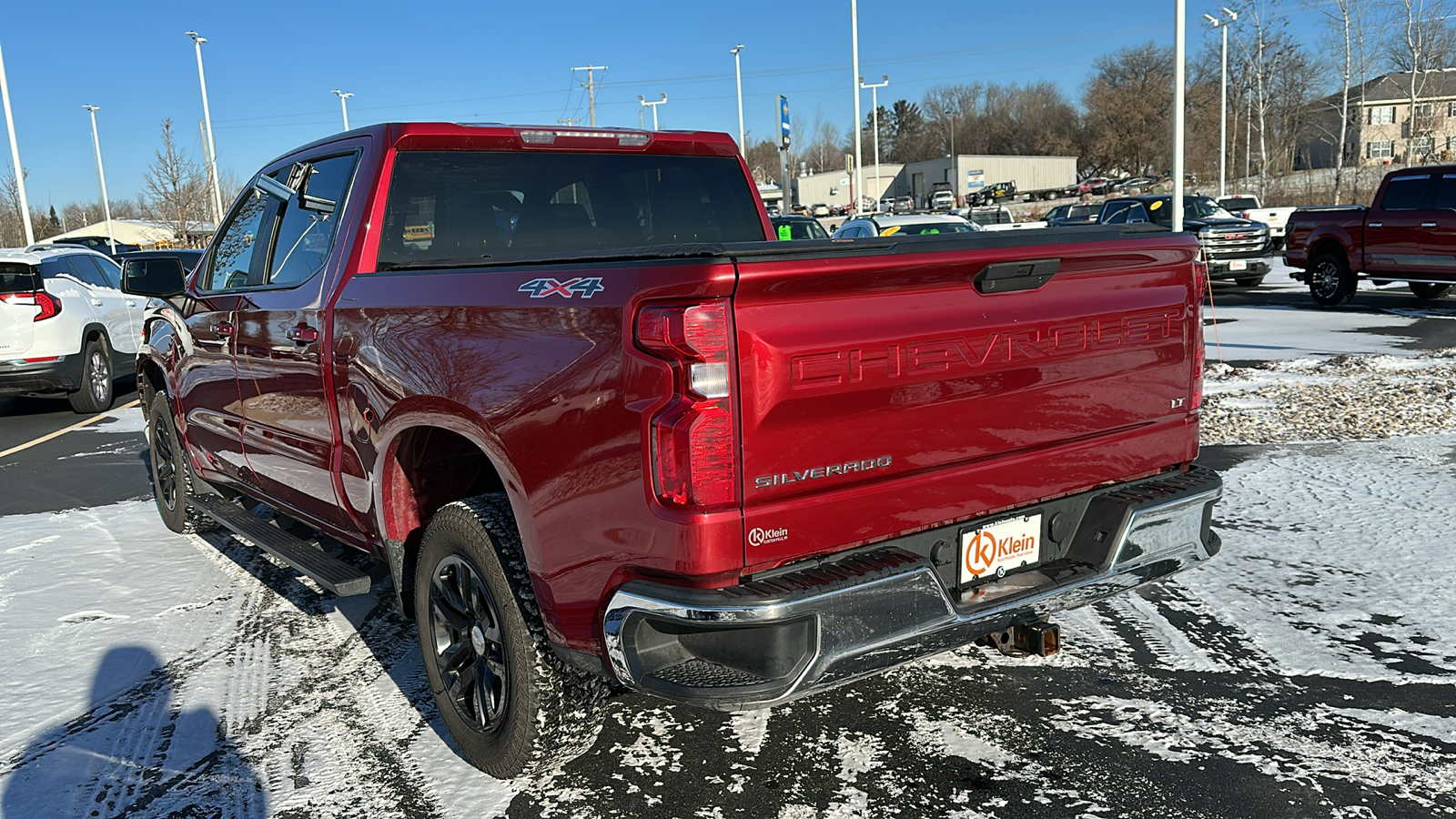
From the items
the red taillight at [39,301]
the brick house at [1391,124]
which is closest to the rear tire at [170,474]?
the red taillight at [39,301]

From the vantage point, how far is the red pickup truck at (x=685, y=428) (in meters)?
2.53

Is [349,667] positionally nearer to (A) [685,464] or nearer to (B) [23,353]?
(A) [685,464]

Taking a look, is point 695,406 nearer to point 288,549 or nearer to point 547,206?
point 547,206

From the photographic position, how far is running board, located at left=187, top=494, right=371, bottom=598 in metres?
3.91

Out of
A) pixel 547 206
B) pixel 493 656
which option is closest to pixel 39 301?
pixel 547 206

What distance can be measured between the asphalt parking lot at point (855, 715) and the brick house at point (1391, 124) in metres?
49.7

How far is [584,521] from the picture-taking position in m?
2.74

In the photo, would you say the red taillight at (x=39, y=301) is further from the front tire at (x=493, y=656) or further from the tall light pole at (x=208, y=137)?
the tall light pole at (x=208, y=137)

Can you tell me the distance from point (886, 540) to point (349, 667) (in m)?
2.47

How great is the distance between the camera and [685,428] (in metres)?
2.46

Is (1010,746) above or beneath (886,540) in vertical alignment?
beneath

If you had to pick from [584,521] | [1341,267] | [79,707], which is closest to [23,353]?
[79,707]

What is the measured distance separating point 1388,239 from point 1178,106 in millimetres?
3652

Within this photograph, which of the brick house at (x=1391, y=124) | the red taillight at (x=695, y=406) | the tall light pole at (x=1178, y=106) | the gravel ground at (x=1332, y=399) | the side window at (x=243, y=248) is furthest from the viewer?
the brick house at (x=1391, y=124)
